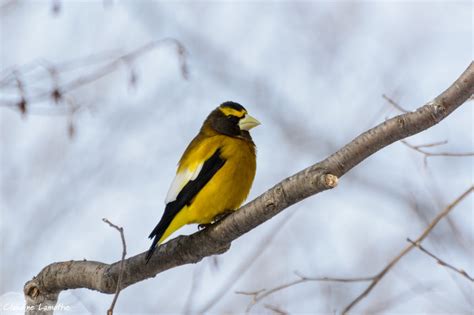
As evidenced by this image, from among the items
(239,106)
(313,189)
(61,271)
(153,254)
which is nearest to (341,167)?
(313,189)

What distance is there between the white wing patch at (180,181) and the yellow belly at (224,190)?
0.45 feet

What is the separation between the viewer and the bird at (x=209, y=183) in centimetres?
460

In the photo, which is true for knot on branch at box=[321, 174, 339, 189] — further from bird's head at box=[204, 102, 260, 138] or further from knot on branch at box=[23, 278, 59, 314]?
bird's head at box=[204, 102, 260, 138]

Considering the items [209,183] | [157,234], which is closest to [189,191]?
[209,183]

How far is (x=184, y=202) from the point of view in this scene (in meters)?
4.62

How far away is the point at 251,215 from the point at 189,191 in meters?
1.21

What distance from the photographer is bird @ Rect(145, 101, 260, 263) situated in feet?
15.1

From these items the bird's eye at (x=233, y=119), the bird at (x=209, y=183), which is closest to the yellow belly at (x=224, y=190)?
the bird at (x=209, y=183)

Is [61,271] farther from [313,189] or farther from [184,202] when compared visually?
[313,189]

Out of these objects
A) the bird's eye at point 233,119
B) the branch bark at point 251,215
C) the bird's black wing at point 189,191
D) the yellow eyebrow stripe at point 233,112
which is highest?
the yellow eyebrow stripe at point 233,112

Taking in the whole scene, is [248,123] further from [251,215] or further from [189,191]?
[251,215]

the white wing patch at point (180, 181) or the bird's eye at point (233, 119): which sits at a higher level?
the bird's eye at point (233, 119)

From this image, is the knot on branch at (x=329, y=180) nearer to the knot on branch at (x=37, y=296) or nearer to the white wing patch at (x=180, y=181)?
the white wing patch at (x=180, y=181)

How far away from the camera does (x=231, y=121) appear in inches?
219
